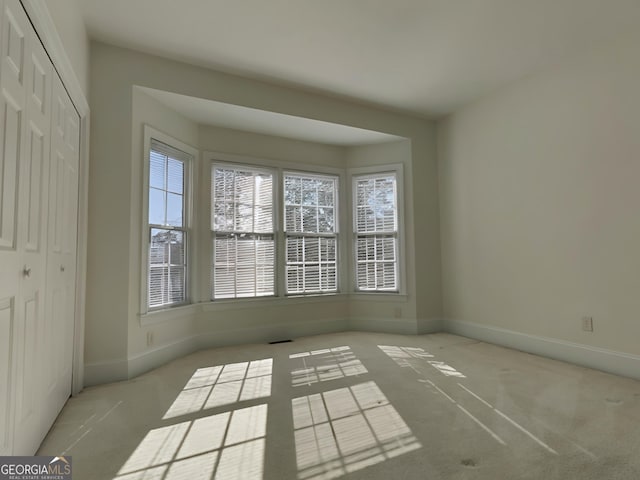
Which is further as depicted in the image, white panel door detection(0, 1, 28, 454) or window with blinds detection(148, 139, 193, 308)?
window with blinds detection(148, 139, 193, 308)

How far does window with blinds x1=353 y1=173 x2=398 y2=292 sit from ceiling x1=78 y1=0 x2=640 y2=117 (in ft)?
4.75

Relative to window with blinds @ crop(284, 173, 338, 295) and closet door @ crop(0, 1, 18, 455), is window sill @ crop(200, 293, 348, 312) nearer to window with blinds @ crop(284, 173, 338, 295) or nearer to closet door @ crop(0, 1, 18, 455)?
window with blinds @ crop(284, 173, 338, 295)

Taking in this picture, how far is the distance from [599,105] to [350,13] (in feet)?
7.63

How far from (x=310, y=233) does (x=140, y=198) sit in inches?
84.2

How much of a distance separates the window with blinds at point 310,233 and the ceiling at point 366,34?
4.43ft

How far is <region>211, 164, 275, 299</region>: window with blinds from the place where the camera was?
4078 mm

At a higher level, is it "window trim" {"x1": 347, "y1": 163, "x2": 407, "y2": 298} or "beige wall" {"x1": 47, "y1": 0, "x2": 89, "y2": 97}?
"beige wall" {"x1": 47, "y1": 0, "x2": 89, "y2": 97}

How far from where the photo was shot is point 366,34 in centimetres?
294

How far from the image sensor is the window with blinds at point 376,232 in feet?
15.4

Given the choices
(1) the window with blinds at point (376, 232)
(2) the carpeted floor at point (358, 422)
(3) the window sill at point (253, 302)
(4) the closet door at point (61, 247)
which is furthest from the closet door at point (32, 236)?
(1) the window with blinds at point (376, 232)

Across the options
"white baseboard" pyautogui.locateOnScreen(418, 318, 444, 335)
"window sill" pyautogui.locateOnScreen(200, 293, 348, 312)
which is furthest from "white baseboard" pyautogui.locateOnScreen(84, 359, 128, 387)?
"white baseboard" pyautogui.locateOnScreen(418, 318, 444, 335)

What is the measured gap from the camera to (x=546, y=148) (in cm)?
344

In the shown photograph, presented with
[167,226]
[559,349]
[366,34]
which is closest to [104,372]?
[167,226]

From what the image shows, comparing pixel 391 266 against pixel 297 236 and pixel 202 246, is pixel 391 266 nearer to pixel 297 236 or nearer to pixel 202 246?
pixel 297 236
